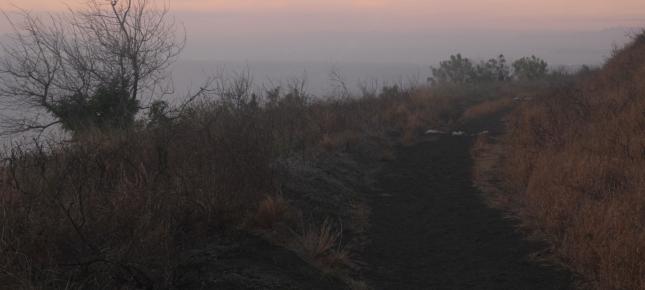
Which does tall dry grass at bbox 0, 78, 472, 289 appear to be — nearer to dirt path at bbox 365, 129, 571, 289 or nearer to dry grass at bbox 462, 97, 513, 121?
dirt path at bbox 365, 129, 571, 289

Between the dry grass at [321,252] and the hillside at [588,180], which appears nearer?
the hillside at [588,180]

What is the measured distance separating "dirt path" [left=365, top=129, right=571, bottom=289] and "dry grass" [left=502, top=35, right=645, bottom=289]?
0.36 m

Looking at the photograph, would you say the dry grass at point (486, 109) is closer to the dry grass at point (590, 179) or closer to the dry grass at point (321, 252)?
the dry grass at point (590, 179)

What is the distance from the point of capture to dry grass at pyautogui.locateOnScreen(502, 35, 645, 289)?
4.63m

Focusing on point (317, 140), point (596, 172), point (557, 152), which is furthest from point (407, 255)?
point (317, 140)

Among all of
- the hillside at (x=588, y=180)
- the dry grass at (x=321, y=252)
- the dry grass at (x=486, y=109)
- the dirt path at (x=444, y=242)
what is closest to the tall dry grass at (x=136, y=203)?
the dry grass at (x=321, y=252)

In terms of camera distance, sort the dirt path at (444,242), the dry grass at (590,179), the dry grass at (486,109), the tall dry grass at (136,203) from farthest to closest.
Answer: the dry grass at (486,109) → the dirt path at (444,242) → the dry grass at (590,179) → the tall dry grass at (136,203)

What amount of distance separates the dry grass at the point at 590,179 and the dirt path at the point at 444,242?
359 millimetres

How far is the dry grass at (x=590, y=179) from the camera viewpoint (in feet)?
15.2

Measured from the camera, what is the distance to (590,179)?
6582 millimetres

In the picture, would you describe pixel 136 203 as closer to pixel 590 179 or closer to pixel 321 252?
pixel 321 252

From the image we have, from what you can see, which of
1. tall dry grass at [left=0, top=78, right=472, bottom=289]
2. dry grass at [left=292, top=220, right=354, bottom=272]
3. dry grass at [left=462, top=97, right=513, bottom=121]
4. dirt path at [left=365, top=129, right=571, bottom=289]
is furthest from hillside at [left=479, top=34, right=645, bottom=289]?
dry grass at [left=462, top=97, right=513, bottom=121]

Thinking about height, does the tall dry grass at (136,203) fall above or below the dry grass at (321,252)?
above

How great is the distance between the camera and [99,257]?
362 centimetres
